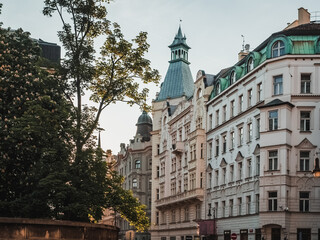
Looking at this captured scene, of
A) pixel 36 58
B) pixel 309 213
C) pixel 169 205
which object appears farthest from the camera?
pixel 169 205

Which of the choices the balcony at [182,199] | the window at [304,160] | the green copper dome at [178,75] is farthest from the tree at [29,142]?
the green copper dome at [178,75]

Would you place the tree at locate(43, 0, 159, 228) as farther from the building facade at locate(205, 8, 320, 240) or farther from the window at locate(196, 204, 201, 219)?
the window at locate(196, 204, 201, 219)

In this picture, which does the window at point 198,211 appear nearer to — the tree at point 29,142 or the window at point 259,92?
the window at point 259,92

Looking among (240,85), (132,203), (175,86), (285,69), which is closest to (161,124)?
(175,86)

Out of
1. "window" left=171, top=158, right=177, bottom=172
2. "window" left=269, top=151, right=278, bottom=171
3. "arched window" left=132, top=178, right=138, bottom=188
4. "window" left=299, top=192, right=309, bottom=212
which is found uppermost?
"window" left=171, top=158, right=177, bottom=172

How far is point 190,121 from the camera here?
216 ft

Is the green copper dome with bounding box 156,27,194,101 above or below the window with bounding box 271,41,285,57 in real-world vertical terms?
above

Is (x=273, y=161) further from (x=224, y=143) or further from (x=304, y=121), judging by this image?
(x=224, y=143)

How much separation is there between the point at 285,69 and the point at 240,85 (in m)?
7.28

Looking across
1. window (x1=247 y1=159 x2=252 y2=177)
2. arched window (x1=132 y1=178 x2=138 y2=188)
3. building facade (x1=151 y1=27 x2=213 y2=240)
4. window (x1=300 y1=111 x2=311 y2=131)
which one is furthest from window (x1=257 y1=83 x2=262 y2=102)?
arched window (x1=132 y1=178 x2=138 y2=188)

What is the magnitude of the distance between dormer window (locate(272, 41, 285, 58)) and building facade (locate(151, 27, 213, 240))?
15307mm

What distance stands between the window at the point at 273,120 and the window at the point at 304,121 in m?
1.90

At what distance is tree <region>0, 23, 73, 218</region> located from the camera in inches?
1008

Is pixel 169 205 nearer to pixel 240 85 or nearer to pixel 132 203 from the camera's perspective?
pixel 240 85
